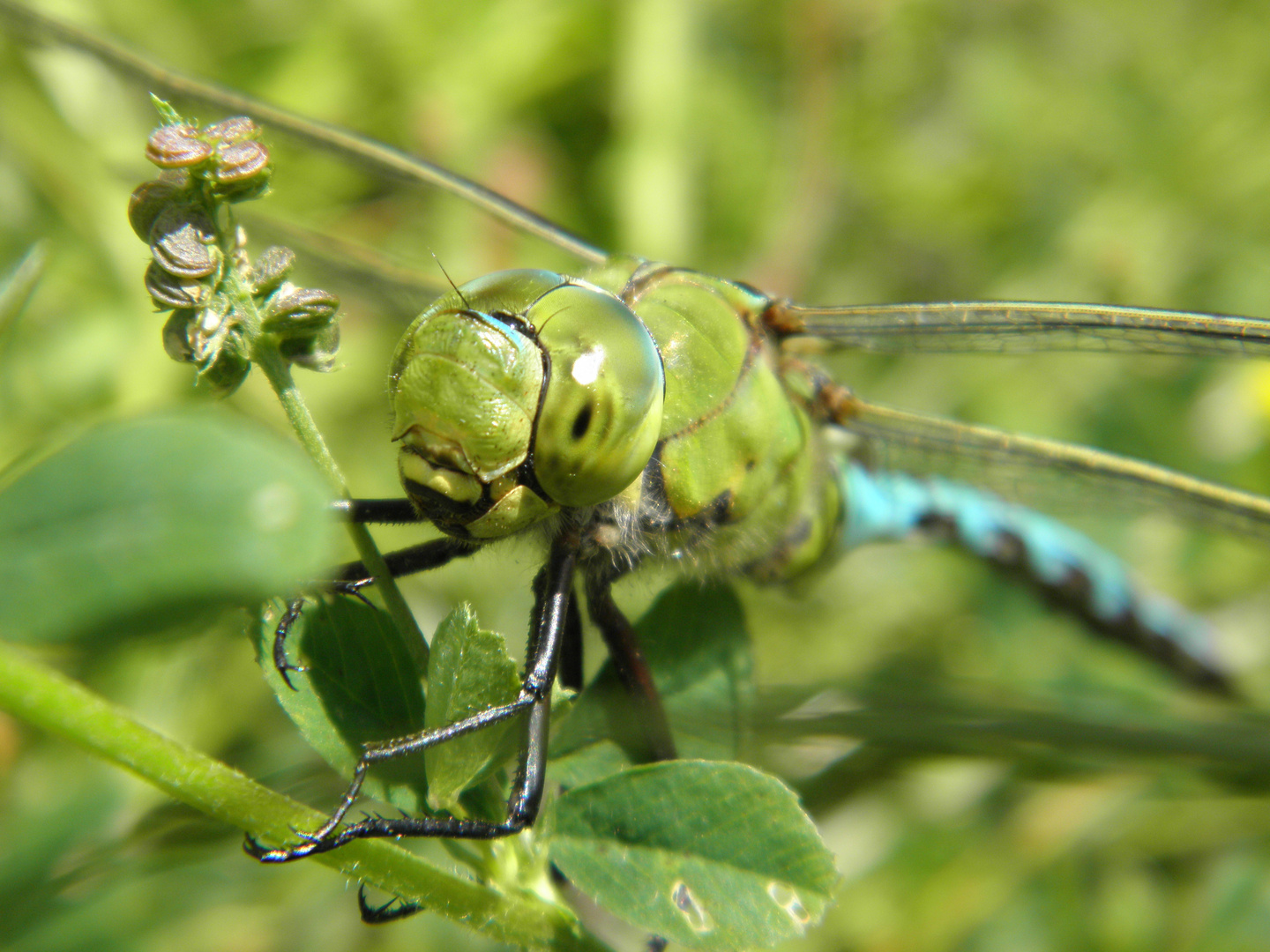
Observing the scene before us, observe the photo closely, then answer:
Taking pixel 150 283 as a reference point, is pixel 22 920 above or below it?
below

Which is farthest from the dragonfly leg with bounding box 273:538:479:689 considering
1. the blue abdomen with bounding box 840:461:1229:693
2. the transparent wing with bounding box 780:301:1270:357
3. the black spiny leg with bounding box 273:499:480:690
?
the blue abdomen with bounding box 840:461:1229:693

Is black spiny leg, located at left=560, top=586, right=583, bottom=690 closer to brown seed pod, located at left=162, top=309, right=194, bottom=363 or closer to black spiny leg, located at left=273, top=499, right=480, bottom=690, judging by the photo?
black spiny leg, located at left=273, top=499, right=480, bottom=690

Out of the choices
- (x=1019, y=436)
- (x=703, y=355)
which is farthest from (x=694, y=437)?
(x=1019, y=436)

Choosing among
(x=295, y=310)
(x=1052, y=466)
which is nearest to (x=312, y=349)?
(x=295, y=310)

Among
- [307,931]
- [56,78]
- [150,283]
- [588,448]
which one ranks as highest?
[150,283]

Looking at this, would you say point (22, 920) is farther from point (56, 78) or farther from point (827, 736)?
point (56, 78)

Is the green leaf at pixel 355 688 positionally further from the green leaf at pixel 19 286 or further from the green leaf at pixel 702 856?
the green leaf at pixel 19 286

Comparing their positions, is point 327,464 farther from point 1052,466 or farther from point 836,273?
point 836,273
